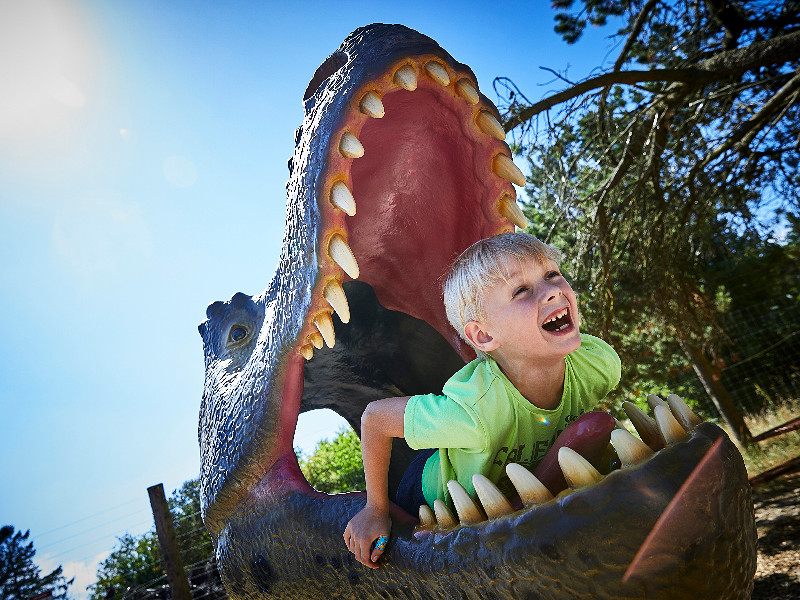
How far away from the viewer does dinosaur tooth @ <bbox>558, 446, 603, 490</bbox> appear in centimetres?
88

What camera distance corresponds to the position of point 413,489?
59.8 inches

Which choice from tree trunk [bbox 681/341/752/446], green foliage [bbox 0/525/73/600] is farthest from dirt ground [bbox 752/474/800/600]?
green foliage [bbox 0/525/73/600]

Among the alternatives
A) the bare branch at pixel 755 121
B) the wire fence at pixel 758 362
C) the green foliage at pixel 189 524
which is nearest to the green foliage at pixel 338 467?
the green foliage at pixel 189 524

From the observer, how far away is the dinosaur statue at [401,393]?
84 centimetres

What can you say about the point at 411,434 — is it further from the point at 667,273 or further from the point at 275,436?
the point at 667,273

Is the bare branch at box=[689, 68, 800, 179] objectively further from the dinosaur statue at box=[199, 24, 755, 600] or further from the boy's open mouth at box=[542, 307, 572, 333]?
the boy's open mouth at box=[542, 307, 572, 333]

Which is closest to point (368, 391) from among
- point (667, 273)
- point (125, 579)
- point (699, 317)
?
point (667, 273)

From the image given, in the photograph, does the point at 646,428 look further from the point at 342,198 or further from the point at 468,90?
the point at 468,90

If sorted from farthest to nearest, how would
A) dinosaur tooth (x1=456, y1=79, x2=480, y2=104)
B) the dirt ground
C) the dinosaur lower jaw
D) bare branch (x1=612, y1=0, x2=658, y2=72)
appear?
1. bare branch (x1=612, y1=0, x2=658, y2=72)
2. the dirt ground
3. dinosaur tooth (x1=456, y1=79, x2=480, y2=104)
4. the dinosaur lower jaw

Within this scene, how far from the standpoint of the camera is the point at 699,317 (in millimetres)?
5691

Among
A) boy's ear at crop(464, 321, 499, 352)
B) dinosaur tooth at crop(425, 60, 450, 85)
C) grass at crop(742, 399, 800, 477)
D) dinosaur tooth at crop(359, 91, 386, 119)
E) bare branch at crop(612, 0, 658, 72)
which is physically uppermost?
bare branch at crop(612, 0, 658, 72)

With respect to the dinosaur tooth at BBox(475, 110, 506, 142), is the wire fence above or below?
below

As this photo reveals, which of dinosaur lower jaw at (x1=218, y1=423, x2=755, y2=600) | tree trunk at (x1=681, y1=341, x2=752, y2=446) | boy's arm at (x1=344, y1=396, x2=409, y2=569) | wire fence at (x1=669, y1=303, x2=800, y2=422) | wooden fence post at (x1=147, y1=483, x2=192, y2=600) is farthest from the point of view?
wire fence at (x1=669, y1=303, x2=800, y2=422)

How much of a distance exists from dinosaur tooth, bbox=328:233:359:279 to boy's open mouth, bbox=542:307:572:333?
449 millimetres
